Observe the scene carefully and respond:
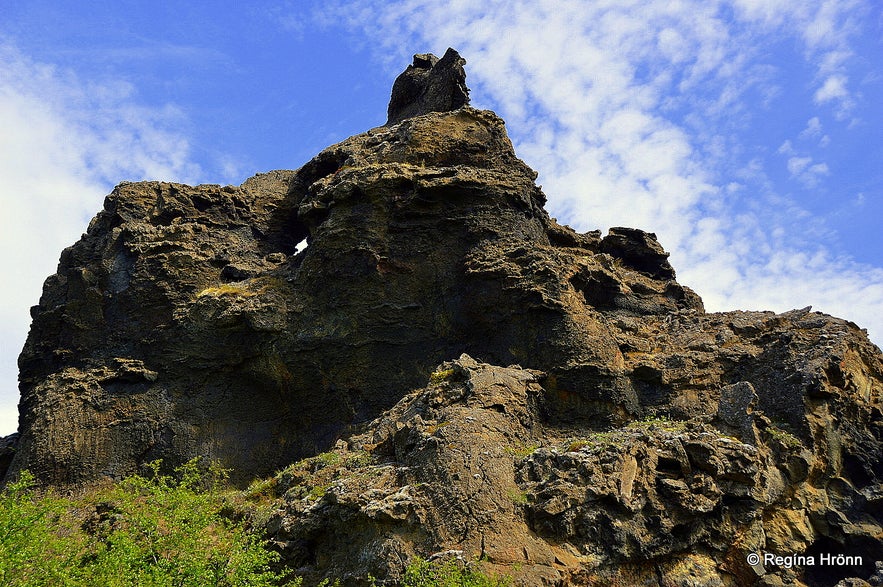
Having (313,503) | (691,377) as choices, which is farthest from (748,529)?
(313,503)

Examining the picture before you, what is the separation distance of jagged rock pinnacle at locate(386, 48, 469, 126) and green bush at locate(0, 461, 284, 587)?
2391 cm

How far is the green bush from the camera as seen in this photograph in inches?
719

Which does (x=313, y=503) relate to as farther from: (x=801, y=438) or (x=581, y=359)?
(x=801, y=438)

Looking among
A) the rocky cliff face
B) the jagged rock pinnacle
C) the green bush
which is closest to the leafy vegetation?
the green bush

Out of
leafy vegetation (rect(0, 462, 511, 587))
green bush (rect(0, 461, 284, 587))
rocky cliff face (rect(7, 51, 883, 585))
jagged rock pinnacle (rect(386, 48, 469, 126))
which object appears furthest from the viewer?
jagged rock pinnacle (rect(386, 48, 469, 126))

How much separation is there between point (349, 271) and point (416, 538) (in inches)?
590

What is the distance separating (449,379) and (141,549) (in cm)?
1066

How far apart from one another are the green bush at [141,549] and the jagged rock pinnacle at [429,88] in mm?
23910

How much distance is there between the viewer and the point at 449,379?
2538 cm

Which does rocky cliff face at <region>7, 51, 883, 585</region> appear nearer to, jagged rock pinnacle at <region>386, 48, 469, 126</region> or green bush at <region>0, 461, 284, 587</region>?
jagged rock pinnacle at <region>386, 48, 469, 126</region>

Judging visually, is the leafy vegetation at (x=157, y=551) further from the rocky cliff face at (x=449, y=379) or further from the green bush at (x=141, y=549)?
the rocky cliff face at (x=449, y=379)

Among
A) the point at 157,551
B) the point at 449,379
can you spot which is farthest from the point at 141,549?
the point at 449,379

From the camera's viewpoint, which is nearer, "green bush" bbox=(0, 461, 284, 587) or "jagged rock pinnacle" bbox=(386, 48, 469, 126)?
"green bush" bbox=(0, 461, 284, 587)

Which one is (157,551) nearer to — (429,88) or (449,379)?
(449,379)
